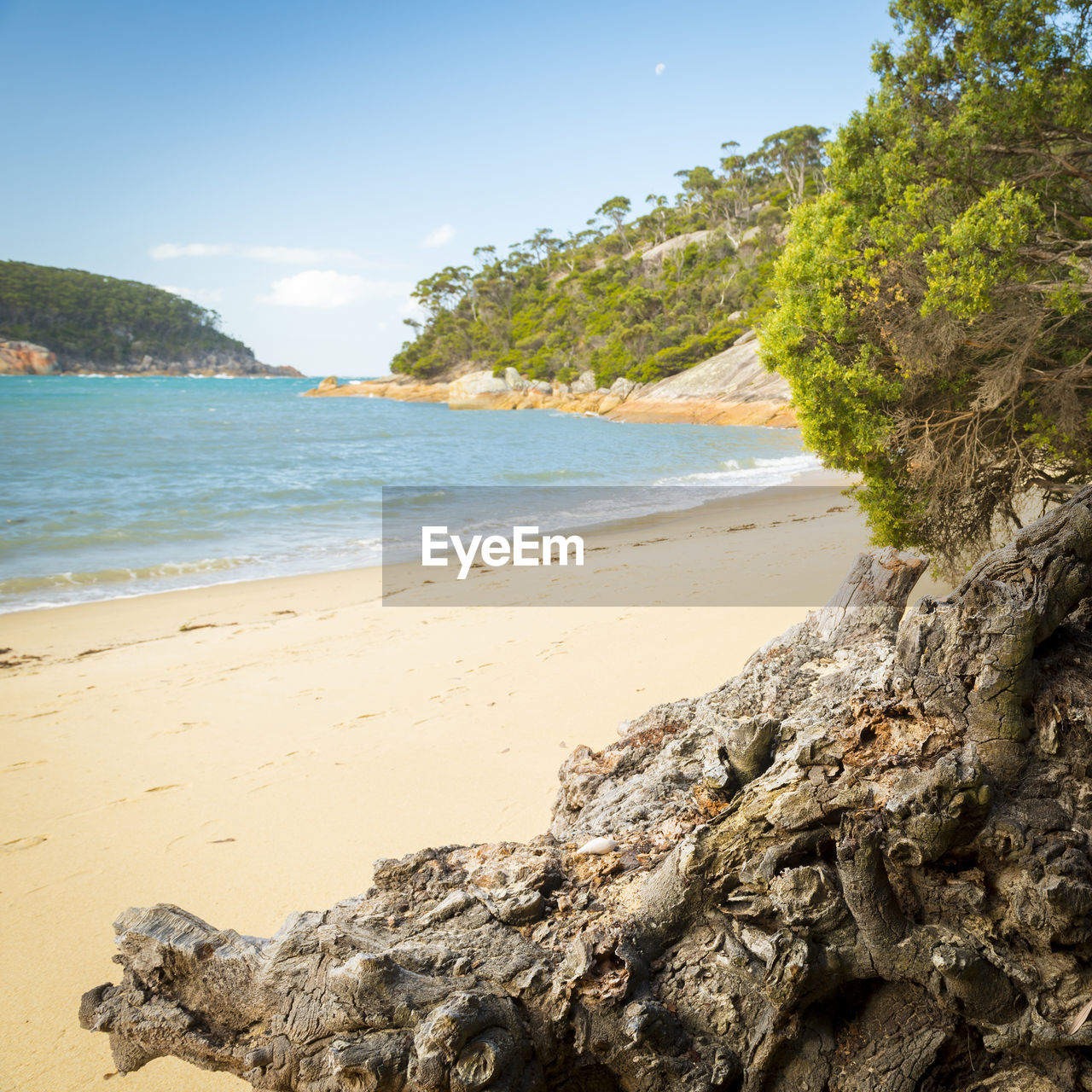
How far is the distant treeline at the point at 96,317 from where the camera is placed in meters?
119

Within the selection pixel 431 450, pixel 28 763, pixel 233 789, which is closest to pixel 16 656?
pixel 28 763

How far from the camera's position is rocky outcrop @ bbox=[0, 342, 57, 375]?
371ft

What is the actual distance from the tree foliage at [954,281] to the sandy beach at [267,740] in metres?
1.75

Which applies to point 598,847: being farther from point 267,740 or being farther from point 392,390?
point 392,390

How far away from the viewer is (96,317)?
12812 centimetres

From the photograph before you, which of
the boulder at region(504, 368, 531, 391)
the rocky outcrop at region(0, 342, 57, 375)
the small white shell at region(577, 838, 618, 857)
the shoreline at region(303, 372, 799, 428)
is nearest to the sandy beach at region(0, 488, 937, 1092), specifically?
the small white shell at region(577, 838, 618, 857)

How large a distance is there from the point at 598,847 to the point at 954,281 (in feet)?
17.1

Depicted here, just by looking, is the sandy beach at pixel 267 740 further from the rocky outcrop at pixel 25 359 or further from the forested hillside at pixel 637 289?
the rocky outcrop at pixel 25 359

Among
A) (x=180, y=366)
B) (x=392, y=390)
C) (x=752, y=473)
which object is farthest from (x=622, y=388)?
(x=180, y=366)

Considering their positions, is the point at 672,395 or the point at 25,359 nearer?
the point at 672,395

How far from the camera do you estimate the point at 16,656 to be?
7.77 metres

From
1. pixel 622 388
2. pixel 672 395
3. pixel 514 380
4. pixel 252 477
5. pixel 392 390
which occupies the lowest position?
pixel 252 477

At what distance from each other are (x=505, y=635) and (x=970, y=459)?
4.50m

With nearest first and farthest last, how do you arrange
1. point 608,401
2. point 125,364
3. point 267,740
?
point 267,740
point 608,401
point 125,364
